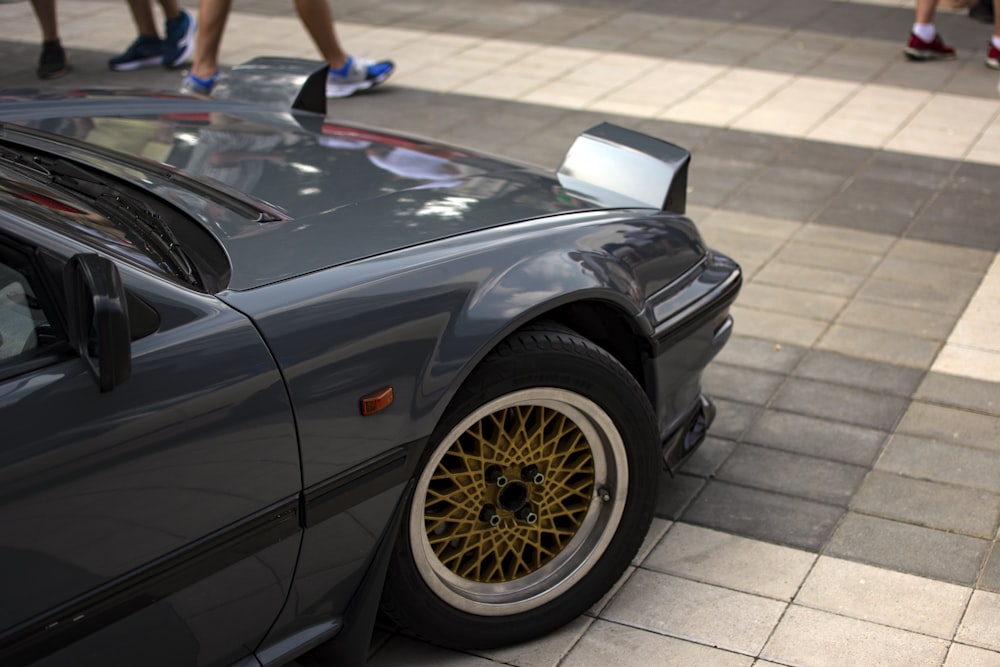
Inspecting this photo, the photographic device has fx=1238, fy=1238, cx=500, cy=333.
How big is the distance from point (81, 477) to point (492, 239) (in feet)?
3.53

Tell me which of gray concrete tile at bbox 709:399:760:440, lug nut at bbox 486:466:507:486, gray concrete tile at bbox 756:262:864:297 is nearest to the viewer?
lug nut at bbox 486:466:507:486

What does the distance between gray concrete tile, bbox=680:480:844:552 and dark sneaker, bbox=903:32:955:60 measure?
213 inches

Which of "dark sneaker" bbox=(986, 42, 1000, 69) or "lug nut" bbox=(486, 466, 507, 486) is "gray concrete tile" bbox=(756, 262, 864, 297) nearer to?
"lug nut" bbox=(486, 466, 507, 486)

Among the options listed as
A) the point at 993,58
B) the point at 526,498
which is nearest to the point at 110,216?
the point at 526,498

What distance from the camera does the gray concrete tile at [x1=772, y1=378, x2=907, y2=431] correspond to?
12.9ft

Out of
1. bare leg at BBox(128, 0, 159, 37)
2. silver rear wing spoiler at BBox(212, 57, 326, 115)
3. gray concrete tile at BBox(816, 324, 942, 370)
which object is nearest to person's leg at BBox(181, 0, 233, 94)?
bare leg at BBox(128, 0, 159, 37)

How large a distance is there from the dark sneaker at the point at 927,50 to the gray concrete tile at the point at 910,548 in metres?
5.46

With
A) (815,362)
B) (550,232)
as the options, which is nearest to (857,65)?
(815,362)

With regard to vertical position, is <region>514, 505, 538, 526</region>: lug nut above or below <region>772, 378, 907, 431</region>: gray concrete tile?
above

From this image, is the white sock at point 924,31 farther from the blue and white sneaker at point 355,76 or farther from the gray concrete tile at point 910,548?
the gray concrete tile at point 910,548

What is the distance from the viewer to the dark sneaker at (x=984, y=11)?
9070 mm

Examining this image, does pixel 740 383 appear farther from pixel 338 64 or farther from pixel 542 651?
pixel 338 64

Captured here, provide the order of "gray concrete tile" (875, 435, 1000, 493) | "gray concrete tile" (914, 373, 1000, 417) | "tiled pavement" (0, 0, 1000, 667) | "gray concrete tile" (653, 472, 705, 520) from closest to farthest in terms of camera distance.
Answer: "tiled pavement" (0, 0, 1000, 667) < "gray concrete tile" (653, 472, 705, 520) < "gray concrete tile" (875, 435, 1000, 493) < "gray concrete tile" (914, 373, 1000, 417)

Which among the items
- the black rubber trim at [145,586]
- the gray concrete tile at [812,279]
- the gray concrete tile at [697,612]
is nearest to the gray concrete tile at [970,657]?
the gray concrete tile at [697,612]
